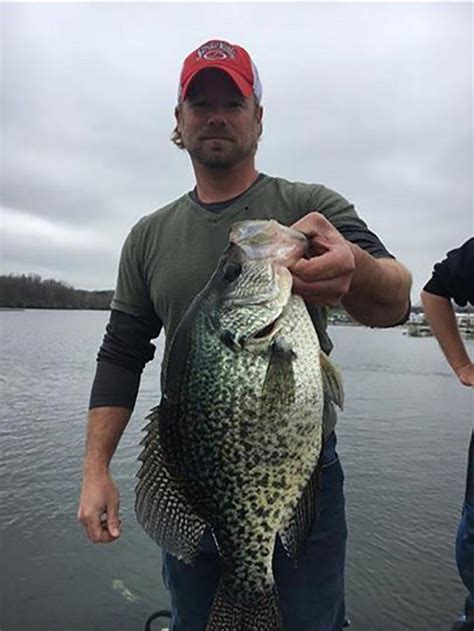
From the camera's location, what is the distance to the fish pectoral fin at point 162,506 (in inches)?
80.1

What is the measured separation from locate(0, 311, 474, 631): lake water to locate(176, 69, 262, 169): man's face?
4070 mm

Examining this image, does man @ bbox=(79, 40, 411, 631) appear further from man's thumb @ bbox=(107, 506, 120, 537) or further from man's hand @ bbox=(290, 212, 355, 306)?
man's hand @ bbox=(290, 212, 355, 306)

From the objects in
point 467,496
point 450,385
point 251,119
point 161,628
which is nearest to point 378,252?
point 251,119

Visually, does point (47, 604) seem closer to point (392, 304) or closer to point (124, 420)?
point (124, 420)

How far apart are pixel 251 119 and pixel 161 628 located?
13.0ft

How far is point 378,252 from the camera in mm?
2232

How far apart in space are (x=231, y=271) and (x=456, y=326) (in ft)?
9.88

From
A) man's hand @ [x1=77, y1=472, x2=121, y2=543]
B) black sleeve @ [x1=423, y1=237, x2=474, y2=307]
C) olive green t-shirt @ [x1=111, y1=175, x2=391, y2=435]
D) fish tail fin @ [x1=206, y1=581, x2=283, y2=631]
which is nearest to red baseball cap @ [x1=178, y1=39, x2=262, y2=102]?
olive green t-shirt @ [x1=111, y1=175, x2=391, y2=435]

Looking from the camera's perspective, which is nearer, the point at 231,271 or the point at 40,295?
the point at 231,271

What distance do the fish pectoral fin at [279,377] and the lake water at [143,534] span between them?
3.93 meters

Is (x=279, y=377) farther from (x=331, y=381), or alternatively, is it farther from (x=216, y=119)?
(x=216, y=119)

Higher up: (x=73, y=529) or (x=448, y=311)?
(x=448, y=311)

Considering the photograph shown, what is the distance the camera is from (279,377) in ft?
5.87

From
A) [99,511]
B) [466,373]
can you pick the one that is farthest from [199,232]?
[466,373]
